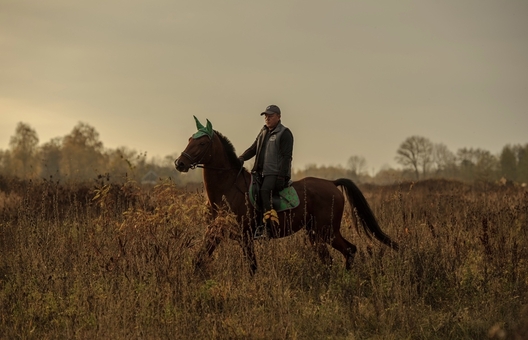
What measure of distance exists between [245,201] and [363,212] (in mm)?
2345

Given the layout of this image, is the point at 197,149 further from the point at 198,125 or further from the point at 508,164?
the point at 508,164

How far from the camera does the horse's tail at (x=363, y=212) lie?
952 cm

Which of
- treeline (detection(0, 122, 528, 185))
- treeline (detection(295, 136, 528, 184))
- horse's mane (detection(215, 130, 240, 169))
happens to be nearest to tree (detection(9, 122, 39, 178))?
treeline (detection(0, 122, 528, 185))

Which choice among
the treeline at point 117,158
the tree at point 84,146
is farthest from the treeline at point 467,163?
the tree at point 84,146

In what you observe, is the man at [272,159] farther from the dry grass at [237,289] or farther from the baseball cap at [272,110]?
the dry grass at [237,289]

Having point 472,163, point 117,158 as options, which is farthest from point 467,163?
point 117,158

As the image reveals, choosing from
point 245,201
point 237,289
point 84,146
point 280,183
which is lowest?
point 237,289

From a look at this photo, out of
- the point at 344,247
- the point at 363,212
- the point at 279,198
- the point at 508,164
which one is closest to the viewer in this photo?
the point at 279,198

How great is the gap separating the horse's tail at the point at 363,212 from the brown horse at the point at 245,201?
0.02 meters

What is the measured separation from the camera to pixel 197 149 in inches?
328

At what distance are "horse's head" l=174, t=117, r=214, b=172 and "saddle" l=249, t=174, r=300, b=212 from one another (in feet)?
2.74

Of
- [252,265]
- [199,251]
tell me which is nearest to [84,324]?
[199,251]

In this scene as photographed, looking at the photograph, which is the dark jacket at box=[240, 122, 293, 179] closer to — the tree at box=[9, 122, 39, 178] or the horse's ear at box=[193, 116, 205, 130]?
the horse's ear at box=[193, 116, 205, 130]

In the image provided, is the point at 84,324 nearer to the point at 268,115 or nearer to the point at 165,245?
the point at 165,245
